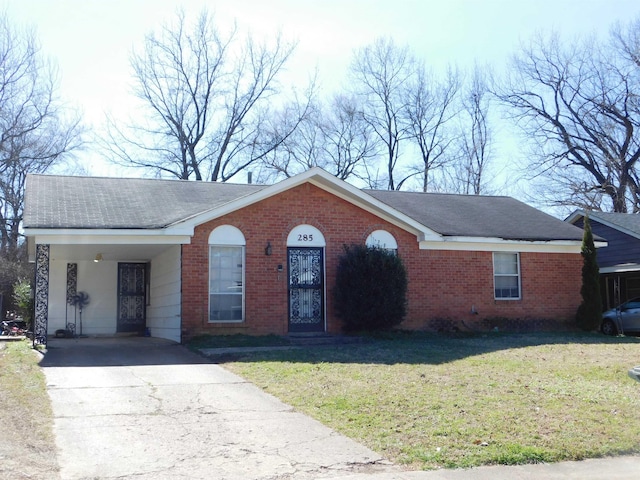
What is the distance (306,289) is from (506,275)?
6264 mm

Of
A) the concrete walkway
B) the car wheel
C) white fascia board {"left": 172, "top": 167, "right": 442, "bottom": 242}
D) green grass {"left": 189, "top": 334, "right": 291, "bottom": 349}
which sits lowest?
the concrete walkway

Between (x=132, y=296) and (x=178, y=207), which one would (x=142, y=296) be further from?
(x=178, y=207)

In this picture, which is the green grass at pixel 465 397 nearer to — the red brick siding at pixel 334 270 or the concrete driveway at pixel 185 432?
the concrete driveway at pixel 185 432

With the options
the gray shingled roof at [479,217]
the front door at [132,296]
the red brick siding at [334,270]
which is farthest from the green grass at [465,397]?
the front door at [132,296]

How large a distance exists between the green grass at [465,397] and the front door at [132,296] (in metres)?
8.68

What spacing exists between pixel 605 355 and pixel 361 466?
862 centimetres

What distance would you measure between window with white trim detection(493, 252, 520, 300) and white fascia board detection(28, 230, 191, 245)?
898 centimetres

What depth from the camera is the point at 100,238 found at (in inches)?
581

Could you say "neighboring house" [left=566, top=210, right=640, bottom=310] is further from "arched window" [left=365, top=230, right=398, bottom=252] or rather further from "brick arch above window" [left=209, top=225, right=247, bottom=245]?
"brick arch above window" [left=209, top=225, right=247, bottom=245]

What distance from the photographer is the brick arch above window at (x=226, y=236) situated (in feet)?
51.5

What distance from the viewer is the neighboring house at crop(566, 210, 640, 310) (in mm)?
23234

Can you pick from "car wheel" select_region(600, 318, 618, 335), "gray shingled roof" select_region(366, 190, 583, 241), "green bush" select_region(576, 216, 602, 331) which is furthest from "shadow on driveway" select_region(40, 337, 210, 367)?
"car wheel" select_region(600, 318, 618, 335)

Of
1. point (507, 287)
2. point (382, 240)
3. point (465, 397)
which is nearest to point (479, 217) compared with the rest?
point (507, 287)

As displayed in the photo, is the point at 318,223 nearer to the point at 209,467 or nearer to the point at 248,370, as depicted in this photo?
the point at 248,370
